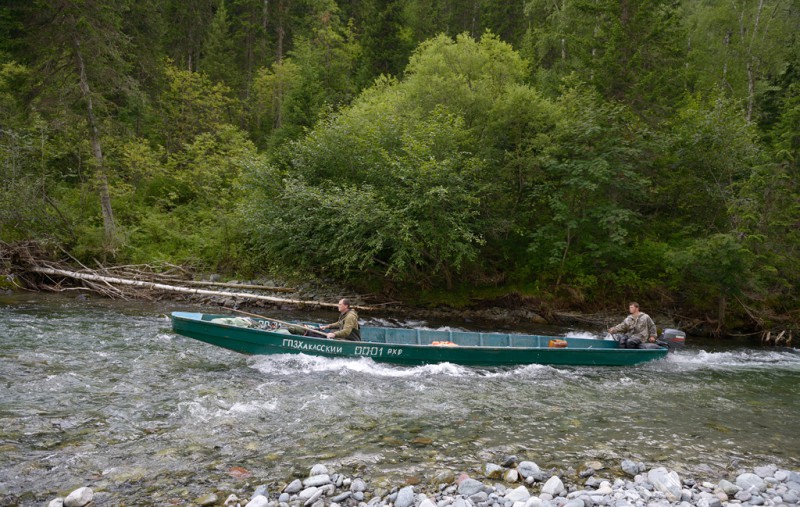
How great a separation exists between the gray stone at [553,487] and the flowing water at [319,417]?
77 cm

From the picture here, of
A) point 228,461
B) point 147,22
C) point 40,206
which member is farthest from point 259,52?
point 228,461

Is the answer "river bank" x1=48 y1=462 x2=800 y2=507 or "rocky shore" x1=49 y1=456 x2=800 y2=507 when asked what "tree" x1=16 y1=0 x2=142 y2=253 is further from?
"rocky shore" x1=49 y1=456 x2=800 y2=507

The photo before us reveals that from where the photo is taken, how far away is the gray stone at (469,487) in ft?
18.5

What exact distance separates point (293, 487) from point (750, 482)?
5.40 m

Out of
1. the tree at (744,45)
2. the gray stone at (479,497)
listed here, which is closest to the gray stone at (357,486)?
the gray stone at (479,497)

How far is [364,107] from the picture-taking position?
22.6m

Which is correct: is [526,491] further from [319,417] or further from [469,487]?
[319,417]

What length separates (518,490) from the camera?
559cm

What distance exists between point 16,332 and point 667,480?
13.9m

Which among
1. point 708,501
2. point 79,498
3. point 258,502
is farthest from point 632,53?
point 79,498

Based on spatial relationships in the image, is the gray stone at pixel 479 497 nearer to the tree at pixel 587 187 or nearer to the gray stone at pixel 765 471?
the gray stone at pixel 765 471

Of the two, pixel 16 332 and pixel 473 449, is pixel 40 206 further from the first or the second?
pixel 473 449

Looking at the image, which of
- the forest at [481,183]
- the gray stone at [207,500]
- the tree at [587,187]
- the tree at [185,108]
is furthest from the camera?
the tree at [185,108]

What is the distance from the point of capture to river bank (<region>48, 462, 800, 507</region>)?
17.6 ft
